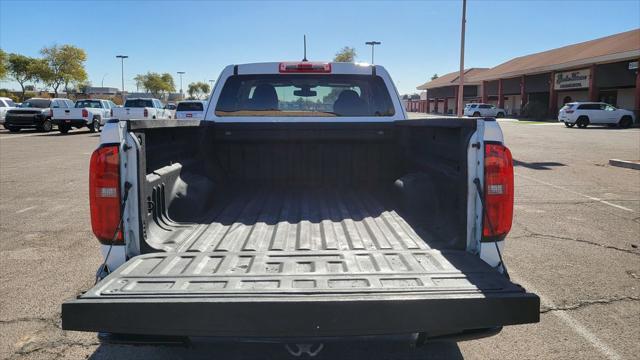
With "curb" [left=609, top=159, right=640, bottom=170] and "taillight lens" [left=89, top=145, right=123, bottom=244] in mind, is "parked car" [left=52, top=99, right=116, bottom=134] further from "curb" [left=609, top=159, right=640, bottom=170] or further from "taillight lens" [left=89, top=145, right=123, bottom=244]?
"taillight lens" [left=89, top=145, right=123, bottom=244]

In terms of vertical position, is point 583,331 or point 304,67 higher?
point 304,67

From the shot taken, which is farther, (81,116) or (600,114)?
(600,114)

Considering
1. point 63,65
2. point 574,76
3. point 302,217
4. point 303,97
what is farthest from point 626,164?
point 63,65

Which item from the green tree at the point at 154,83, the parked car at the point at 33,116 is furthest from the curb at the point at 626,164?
the green tree at the point at 154,83

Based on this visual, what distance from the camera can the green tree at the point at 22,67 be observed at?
65.9 meters

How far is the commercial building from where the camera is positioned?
37.6 metres

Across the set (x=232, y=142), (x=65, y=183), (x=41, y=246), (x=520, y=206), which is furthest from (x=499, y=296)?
(x=65, y=183)

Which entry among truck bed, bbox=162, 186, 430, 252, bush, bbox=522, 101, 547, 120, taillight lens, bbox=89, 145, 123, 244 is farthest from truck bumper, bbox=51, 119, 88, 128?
bush, bbox=522, 101, 547, 120

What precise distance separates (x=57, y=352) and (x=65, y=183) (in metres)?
8.41

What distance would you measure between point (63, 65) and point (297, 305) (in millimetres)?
77338

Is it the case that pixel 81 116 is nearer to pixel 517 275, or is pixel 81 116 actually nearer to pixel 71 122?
pixel 71 122

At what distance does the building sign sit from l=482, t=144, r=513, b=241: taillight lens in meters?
45.7

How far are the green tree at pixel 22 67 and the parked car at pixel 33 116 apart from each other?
142ft

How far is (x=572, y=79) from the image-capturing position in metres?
44.1
